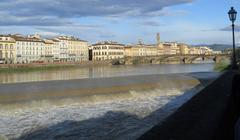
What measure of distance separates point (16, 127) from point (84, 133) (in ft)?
7.39

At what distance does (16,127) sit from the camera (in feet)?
37.5

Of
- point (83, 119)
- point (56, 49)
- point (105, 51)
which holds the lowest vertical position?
point (83, 119)

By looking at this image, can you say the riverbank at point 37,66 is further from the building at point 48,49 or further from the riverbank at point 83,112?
the riverbank at point 83,112

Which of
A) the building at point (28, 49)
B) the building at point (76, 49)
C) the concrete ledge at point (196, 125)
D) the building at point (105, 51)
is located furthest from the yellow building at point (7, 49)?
the concrete ledge at point (196, 125)

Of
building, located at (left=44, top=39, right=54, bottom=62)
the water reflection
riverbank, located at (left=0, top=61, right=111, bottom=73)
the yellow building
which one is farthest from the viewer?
building, located at (left=44, top=39, right=54, bottom=62)

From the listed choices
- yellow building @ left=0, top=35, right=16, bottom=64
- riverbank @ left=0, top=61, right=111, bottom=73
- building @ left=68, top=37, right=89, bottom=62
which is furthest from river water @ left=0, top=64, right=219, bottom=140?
building @ left=68, top=37, right=89, bottom=62

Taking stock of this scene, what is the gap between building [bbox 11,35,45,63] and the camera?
5182 inches

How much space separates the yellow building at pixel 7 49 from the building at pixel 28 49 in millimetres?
3093

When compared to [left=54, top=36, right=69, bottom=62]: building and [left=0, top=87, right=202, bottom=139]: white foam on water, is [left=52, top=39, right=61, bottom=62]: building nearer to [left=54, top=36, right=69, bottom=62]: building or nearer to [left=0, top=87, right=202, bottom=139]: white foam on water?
[left=54, top=36, right=69, bottom=62]: building

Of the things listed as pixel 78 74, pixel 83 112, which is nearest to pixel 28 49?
pixel 78 74

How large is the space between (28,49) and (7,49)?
1350 centimetres

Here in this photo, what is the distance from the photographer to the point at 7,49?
407 feet

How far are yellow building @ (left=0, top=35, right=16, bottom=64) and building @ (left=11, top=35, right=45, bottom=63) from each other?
3.09 m

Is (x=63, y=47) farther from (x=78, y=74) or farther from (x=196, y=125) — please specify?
(x=196, y=125)
